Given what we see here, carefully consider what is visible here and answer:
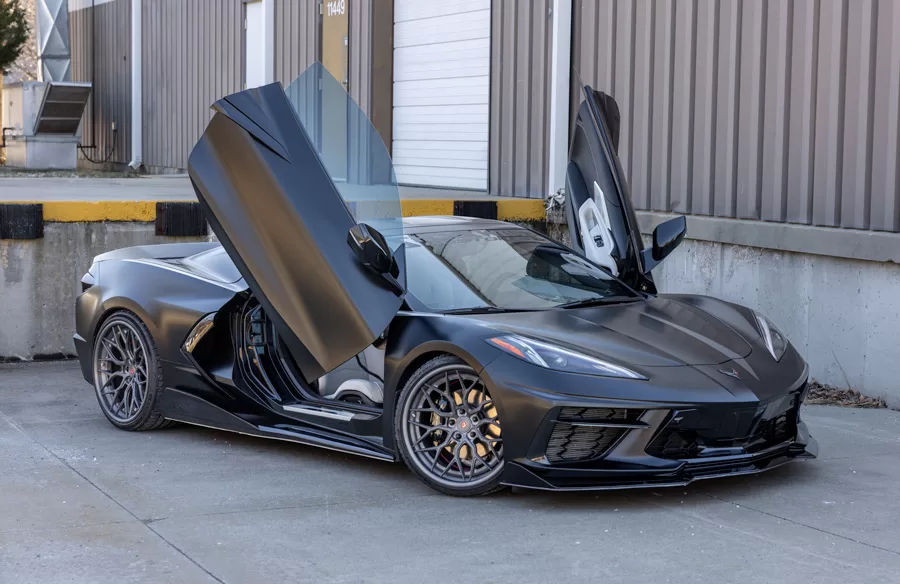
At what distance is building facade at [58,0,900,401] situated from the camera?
7613 millimetres

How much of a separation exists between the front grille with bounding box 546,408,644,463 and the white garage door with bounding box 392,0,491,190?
8.33 meters

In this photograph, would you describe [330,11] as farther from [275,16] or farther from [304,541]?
[304,541]

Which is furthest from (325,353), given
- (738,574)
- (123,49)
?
(123,49)

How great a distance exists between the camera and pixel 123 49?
23.9 meters

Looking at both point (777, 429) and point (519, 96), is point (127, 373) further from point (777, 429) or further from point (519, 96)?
point (519, 96)

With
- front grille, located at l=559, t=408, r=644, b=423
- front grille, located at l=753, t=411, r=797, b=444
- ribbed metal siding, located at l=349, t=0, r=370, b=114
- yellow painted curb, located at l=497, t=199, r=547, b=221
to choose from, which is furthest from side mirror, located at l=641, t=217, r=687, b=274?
ribbed metal siding, located at l=349, t=0, r=370, b=114

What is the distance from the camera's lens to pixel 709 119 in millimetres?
9109

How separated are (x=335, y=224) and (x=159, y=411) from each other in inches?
69.8

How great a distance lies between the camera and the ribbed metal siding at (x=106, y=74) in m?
23.7

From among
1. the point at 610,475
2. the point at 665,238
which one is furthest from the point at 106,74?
the point at 610,475

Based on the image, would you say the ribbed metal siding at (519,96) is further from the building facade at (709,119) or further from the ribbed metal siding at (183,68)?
the ribbed metal siding at (183,68)

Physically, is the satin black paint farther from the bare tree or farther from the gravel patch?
the bare tree

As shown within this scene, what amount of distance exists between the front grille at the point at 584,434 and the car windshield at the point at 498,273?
0.83m

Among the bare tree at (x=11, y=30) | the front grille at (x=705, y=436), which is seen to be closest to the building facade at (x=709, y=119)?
the front grille at (x=705, y=436)
